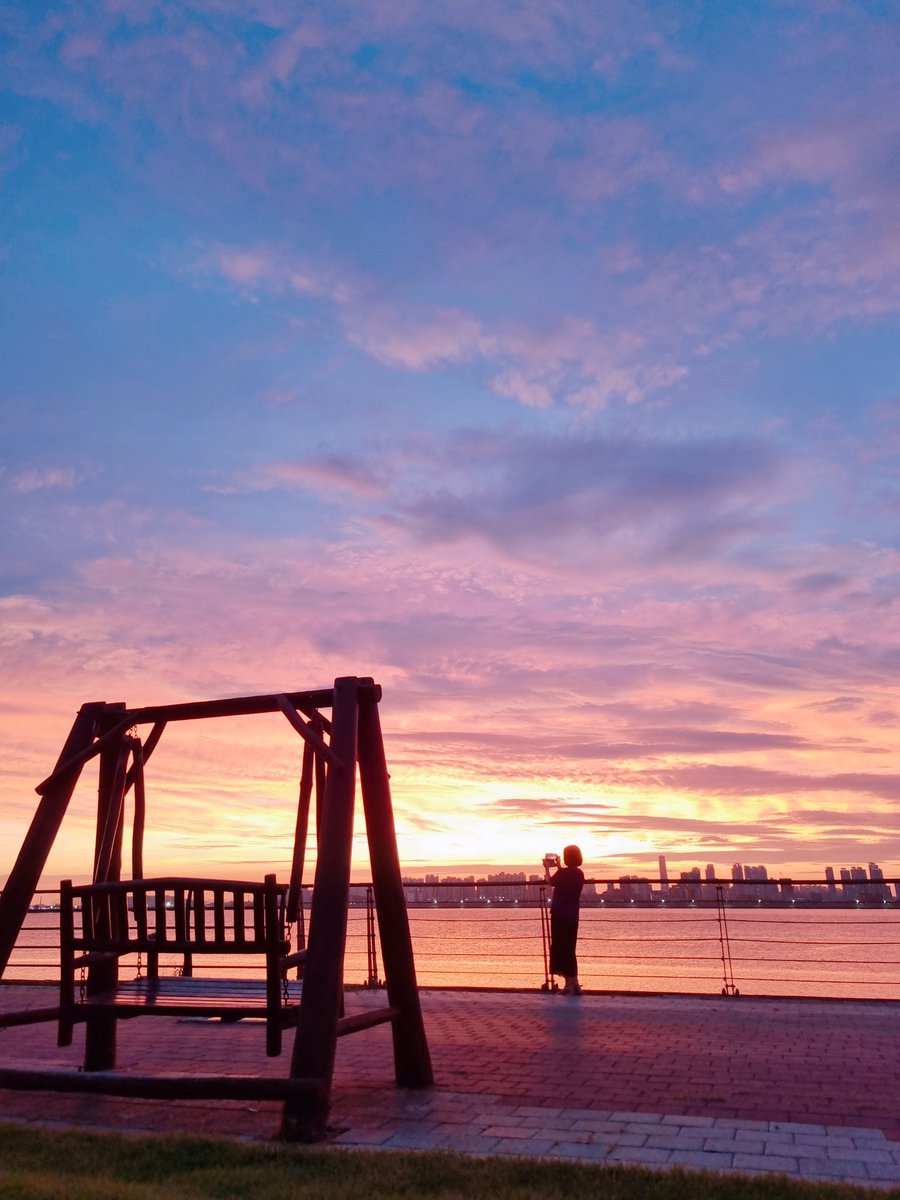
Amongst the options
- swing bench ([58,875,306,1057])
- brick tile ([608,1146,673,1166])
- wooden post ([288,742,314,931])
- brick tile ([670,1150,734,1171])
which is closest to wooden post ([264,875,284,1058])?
swing bench ([58,875,306,1057])

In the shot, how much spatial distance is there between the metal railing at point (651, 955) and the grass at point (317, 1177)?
2.57 metres

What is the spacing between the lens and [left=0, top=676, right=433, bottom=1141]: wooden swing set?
19.7 feet

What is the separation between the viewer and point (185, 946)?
6465 mm

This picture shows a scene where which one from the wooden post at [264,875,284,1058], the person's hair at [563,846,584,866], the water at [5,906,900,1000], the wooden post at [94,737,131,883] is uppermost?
the wooden post at [94,737,131,883]

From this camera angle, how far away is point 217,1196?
455cm

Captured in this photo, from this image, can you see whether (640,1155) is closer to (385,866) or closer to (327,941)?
(327,941)

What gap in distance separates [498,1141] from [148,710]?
156 inches

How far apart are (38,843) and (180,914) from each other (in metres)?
1.40

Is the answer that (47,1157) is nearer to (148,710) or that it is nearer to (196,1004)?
(196,1004)

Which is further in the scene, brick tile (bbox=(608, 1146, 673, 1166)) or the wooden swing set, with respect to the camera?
the wooden swing set

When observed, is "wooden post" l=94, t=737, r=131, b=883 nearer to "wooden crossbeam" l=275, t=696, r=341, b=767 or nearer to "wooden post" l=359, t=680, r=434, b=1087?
"wooden crossbeam" l=275, t=696, r=341, b=767

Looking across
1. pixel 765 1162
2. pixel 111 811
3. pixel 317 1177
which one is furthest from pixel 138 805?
pixel 765 1162

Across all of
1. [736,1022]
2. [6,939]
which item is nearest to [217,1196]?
[6,939]

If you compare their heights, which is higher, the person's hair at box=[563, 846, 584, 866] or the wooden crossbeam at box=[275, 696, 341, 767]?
the wooden crossbeam at box=[275, 696, 341, 767]
